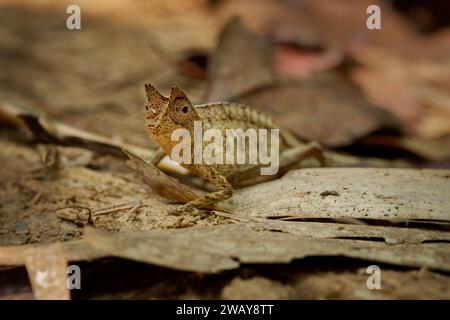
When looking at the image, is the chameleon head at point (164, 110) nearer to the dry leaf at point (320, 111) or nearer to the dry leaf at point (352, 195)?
the dry leaf at point (352, 195)

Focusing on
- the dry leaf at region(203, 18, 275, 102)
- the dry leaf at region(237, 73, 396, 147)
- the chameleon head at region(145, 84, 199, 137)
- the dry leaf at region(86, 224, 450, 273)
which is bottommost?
the dry leaf at region(86, 224, 450, 273)

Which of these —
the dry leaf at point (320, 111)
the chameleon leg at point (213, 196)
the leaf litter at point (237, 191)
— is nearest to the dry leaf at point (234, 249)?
the leaf litter at point (237, 191)

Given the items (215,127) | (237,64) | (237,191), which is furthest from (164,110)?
(237,64)

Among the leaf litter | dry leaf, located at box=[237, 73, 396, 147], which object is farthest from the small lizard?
dry leaf, located at box=[237, 73, 396, 147]

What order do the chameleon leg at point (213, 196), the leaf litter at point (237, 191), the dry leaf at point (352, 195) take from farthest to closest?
the chameleon leg at point (213, 196) < the dry leaf at point (352, 195) < the leaf litter at point (237, 191)

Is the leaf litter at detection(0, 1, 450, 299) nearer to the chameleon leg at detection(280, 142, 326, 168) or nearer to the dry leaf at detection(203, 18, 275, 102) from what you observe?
the dry leaf at detection(203, 18, 275, 102)

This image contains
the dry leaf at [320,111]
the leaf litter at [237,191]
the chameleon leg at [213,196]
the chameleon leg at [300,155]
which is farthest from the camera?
the dry leaf at [320,111]
